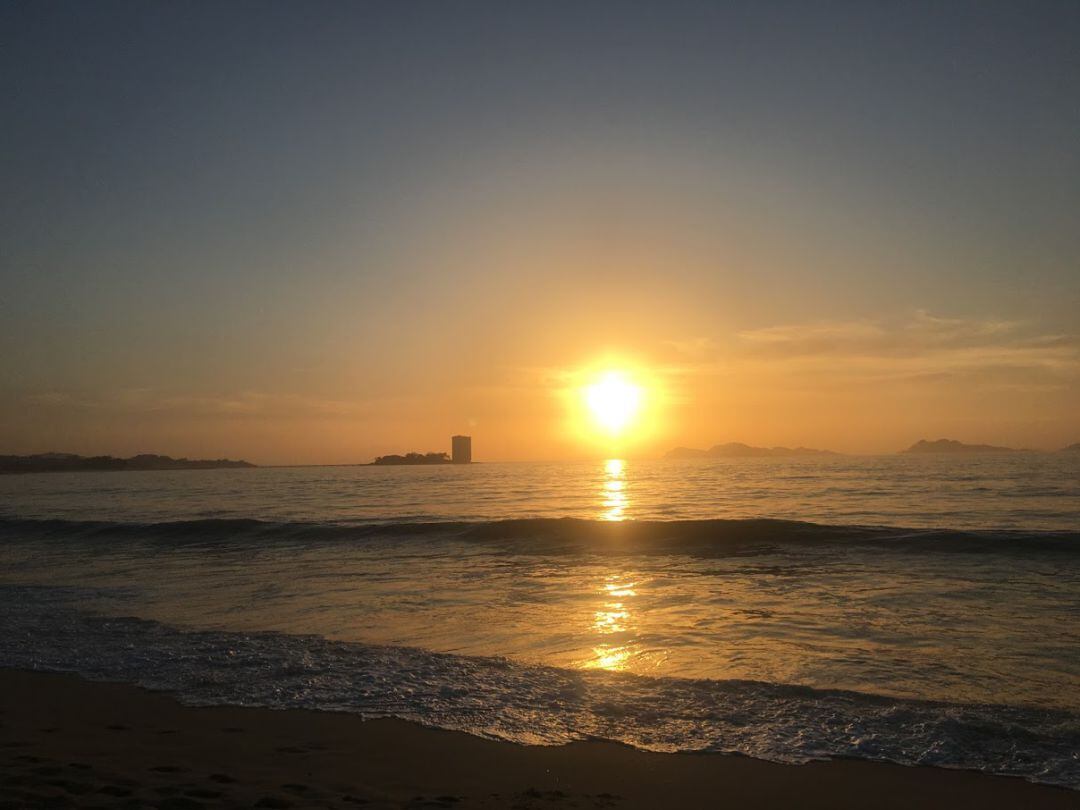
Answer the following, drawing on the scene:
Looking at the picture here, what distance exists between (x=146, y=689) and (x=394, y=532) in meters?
19.7

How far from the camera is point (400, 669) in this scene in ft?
28.0

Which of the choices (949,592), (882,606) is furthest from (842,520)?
(882,606)

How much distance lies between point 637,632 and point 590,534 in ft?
50.2

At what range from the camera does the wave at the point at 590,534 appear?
20234 millimetres

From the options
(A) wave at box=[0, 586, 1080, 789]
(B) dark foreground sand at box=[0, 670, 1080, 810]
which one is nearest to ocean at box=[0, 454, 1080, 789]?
(A) wave at box=[0, 586, 1080, 789]

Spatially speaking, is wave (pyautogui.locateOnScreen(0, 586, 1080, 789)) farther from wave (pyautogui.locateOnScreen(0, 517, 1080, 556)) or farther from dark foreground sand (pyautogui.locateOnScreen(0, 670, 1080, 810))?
wave (pyautogui.locateOnScreen(0, 517, 1080, 556))

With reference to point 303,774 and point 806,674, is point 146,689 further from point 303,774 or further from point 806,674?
point 806,674

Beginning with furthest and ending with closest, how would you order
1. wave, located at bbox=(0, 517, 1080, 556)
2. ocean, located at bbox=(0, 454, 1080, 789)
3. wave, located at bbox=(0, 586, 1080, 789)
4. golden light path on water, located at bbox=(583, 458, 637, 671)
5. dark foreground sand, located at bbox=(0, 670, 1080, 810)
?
wave, located at bbox=(0, 517, 1080, 556) < golden light path on water, located at bbox=(583, 458, 637, 671) < ocean, located at bbox=(0, 454, 1080, 789) < wave, located at bbox=(0, 586, 1080, 789) < dark foreground sand, located at bbox=(0, 670, 1080, 810)

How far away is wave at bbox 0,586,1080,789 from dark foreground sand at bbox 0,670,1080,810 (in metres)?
0.30

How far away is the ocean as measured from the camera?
6.60 meters

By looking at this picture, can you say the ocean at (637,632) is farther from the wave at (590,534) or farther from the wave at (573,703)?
the wave at (590,534)

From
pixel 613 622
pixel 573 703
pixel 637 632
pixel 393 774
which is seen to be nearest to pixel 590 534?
pixel 613 622

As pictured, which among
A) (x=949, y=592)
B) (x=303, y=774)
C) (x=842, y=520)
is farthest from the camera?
(x=842, y=520)

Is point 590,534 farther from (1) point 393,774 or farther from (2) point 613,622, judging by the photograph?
(1) point 393,774
